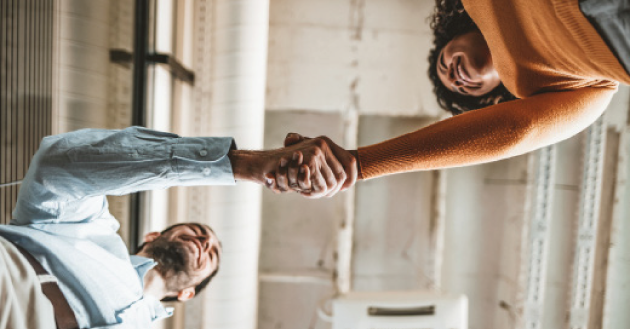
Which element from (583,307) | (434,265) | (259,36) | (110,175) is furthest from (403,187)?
(110,175)

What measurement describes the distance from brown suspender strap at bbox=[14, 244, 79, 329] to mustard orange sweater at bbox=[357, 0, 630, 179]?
917mm

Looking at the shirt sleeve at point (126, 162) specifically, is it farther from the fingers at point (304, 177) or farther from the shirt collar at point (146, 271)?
the shirt collar at point (146, 271)

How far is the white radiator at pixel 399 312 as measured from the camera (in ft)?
7.19

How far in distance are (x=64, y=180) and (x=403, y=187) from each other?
277 centimetres

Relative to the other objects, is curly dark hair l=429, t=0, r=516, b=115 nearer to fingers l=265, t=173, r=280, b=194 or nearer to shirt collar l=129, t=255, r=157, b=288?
fingers l=265, t=173, r=280, b=194

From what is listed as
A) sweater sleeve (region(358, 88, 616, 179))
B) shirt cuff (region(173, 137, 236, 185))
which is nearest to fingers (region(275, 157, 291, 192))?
shirt cuff (region(173, 137, 236, 185))

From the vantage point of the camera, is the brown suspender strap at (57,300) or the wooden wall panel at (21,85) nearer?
the brown suspender strap at (57,300)

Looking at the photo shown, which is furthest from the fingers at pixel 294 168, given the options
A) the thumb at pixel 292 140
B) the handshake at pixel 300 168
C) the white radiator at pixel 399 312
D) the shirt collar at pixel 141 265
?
the white radiator at pixel 399 312

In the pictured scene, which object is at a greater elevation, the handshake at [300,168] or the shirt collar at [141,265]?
the handshake at [300,168]

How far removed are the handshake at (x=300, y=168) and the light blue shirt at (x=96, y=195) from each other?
0.05m

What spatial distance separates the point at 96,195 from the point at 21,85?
3.04 feet

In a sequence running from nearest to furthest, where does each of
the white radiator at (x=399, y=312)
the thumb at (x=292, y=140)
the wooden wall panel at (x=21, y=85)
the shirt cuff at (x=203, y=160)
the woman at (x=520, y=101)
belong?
the woman at (x=520, y=101)
the shirt cuff at (x=203, y=160)
the thumb at (x=292, y=140)
the wooden wall panel at (x=21, y=85)
the white radiator at (x=399, y=312)

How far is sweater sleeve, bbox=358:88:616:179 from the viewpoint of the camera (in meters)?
0.84

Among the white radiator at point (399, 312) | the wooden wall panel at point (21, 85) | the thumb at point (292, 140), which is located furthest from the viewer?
the white radiator at point (399, 312)
